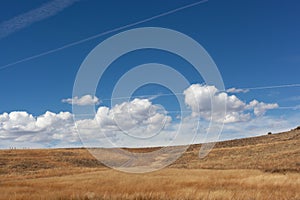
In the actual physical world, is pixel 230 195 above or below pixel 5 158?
below

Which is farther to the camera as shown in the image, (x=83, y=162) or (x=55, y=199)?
(x=83, y=162)

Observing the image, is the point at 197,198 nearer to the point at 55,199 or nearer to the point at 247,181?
the point at 55,199

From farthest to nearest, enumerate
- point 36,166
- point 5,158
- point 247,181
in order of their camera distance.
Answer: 1. point 5,158
2. point 36,166
3. point 247,181

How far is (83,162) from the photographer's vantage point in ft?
238

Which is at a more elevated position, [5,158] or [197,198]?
[5,158]

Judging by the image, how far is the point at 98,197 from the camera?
14.4m

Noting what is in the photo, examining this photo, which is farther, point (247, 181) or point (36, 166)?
point (36, 166)

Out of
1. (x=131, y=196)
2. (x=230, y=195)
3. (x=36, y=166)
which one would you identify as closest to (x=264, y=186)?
(x=230, y=195)

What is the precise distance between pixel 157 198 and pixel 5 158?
6177cm

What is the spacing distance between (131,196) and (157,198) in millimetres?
1088

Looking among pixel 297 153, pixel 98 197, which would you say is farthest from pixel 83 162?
pixel 98 197

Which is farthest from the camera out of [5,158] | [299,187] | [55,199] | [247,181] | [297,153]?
[5,158]

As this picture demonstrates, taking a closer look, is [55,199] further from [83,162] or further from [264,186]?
[83,162]

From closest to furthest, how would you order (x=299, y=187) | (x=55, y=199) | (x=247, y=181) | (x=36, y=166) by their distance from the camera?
(x=55, y=199), (x=299, y=187), (x=247, y=181), (x=36, y=166)
